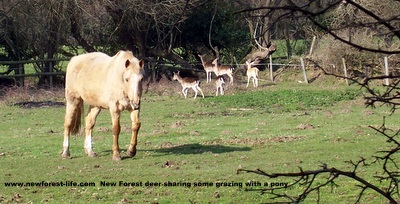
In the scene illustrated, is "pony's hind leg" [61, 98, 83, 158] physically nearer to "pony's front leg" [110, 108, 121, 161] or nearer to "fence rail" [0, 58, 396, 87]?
"pony's front leg" [110, 108, 121, 161]

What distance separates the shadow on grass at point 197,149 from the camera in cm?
1539

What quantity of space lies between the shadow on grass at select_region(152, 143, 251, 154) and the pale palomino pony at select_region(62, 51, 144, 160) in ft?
3.70

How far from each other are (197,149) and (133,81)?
238cm

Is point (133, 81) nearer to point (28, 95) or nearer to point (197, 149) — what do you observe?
point (197, 149)

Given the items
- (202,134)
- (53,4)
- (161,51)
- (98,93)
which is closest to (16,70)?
(53,4)

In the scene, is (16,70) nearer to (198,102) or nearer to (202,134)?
(198,102)

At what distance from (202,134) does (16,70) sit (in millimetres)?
19322

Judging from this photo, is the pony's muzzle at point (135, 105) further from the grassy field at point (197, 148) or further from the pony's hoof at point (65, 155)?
the pony's hoof at point (65, 155)

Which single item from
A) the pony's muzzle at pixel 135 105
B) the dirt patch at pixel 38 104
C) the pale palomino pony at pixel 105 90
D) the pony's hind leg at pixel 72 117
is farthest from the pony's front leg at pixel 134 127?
the dirt patch at pixel 38 104

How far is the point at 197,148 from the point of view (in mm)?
15938

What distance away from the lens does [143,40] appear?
3856 cm

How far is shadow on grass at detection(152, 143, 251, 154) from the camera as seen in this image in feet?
50.5

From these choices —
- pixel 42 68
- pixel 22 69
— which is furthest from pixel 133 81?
pixel 22 69

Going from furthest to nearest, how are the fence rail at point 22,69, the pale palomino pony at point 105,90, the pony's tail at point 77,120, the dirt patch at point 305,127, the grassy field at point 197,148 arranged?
the fence rail at point 22,69 → the dirt patch at point 305,127 → the pony's tail at point 77,120 → the pale palomino pony at point 105,90 → the grassy field at point 197,148
